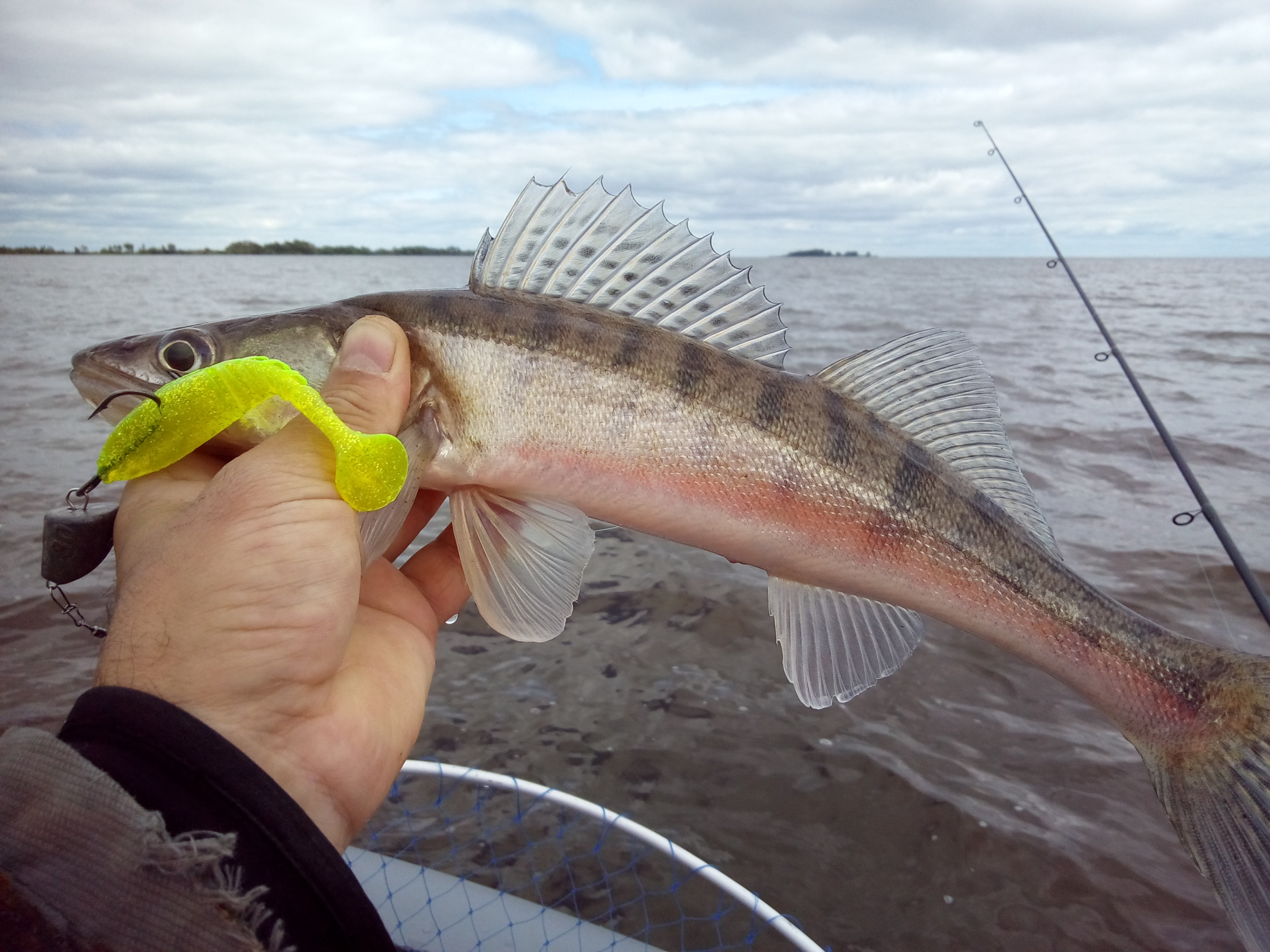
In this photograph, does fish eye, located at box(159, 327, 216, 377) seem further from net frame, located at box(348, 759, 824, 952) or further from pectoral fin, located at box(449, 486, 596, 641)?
net frame, located at box(348, 759, 824, 952)

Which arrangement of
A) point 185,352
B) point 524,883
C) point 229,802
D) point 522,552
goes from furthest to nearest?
point 524,883
point 522,552
point 185,352
point 229,802

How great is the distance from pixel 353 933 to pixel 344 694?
0.78 meters

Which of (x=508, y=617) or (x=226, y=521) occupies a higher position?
(x=226, y=521)

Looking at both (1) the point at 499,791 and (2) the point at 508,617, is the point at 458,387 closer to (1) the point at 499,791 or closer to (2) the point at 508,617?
(2) the point at 508,617

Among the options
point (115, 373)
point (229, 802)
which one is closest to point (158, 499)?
point (115, 373)

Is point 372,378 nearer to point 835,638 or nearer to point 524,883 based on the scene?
point 835,638

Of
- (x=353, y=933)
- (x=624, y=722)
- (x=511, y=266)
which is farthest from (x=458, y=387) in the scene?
(x=624, y=722)

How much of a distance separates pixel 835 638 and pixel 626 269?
1.56m

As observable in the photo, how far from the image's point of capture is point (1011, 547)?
2.48 m

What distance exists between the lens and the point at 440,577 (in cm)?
303

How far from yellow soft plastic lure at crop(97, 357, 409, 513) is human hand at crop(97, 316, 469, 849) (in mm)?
81

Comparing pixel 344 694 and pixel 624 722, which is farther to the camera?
pixel 624 722

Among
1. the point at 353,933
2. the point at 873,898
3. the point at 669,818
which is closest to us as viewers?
the point at 353,933

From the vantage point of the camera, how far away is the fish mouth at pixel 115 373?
2.31 m
